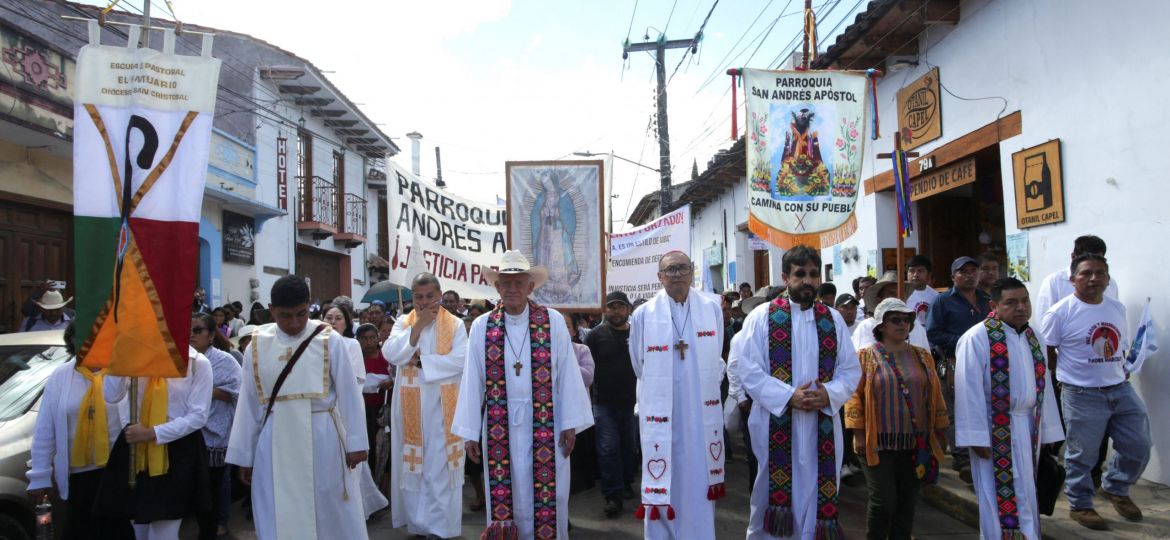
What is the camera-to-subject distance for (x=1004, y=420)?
13.9ft

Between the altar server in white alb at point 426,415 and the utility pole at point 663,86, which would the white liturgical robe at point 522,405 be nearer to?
the altar server in white alb at point 426,415

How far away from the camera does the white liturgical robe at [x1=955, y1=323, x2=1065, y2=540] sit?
421 centimetres

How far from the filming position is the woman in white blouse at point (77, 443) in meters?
3.92

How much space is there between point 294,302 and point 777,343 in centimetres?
268

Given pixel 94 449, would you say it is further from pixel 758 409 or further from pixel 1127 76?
pixel 1127 76

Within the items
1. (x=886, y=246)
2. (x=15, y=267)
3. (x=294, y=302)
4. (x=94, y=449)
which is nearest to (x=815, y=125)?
(x=886, y=246)

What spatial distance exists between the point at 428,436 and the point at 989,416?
3.74 m

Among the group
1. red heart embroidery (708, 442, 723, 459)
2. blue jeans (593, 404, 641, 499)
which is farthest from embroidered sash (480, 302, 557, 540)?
blue jeans (593, 404, 641, 499)

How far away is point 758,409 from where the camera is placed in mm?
4312

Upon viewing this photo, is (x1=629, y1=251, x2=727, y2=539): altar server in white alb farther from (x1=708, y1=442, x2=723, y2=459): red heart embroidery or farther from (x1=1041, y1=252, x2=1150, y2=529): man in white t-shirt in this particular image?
(x1=1041, y1=252, x2=1150, y2=529): man in white t-shirt

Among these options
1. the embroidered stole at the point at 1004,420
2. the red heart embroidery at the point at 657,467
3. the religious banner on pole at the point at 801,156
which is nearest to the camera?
the embroidered stole at the point at 1004,420

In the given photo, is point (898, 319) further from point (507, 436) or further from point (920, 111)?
point (920, 111)

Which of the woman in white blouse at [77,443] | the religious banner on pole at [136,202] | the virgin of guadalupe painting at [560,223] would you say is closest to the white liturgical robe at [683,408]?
the virgin of guadalupe painting at [560,223]

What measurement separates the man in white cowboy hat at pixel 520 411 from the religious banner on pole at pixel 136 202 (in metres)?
1.56
